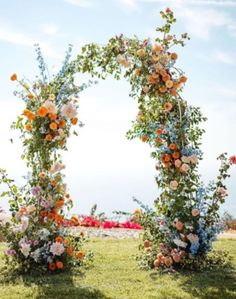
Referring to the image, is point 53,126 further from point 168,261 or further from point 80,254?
point 168,261

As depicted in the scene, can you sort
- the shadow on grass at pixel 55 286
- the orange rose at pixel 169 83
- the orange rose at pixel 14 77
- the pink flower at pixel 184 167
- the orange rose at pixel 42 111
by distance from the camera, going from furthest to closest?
the orange rose at pixel 169 83, the pink flower at pixel 184 167, the orange rose at pixel 14 77, the orange rose at pixel 42 111, the shadow on grass at pixel 55 286

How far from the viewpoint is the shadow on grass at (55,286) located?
548cm

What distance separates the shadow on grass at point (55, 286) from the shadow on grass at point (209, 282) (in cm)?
107

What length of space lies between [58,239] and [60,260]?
0.36 m

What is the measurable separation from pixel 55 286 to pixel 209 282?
1.89 metres

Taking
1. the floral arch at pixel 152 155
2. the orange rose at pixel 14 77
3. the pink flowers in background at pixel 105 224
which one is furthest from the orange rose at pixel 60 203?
the pink flowers in background at pixel 105 224

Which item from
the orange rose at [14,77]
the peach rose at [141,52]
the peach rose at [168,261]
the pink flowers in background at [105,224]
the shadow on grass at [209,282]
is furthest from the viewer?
the pink flowers in background at [105,224]

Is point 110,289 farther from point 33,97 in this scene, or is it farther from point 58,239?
point 33,97

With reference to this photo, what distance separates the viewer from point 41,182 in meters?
6.77

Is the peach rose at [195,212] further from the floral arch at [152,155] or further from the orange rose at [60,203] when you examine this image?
the orange rose at [60,203]

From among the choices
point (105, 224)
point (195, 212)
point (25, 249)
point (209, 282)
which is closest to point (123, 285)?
point (209, 282)

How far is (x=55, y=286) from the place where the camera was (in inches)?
232

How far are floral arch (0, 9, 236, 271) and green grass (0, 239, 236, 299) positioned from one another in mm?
370

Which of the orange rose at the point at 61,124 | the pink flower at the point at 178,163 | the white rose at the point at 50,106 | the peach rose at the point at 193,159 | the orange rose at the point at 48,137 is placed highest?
the white rose at the point at 50,106
